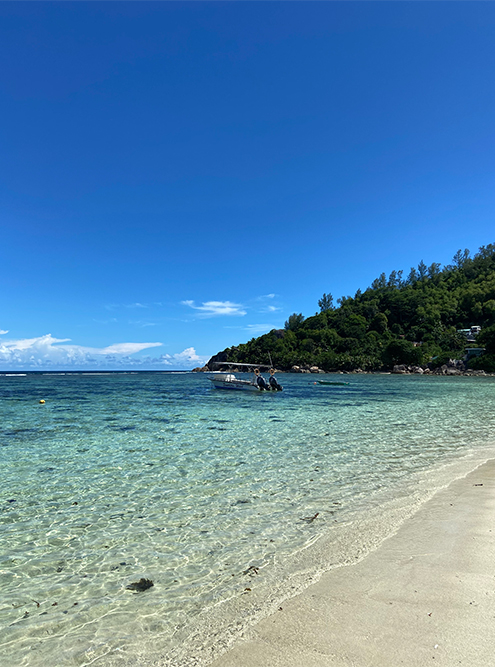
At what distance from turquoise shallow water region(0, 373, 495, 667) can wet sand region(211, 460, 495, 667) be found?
55 centimetres

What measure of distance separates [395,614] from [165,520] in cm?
483

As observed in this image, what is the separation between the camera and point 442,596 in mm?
4566

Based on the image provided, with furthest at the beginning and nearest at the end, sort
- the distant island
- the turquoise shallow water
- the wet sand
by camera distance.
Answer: the distant island
the turquoise shallow water
the wet sand

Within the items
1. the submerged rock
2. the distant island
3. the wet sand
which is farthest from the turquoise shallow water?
the distant island

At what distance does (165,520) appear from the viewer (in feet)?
25.2

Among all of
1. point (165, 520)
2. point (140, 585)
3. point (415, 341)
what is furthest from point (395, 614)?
point (415, 341)

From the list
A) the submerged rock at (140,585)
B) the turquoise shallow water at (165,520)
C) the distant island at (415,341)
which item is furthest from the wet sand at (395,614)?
the distant island at (415,341)

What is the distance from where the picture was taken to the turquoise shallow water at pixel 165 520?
443 cm

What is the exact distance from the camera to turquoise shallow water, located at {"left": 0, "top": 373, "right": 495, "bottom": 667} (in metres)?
4.43

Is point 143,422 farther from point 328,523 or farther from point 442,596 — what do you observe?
point 442,596

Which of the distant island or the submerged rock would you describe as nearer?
the submerged rock

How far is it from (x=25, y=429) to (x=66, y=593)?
16797 millimetres

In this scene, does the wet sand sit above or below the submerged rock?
above

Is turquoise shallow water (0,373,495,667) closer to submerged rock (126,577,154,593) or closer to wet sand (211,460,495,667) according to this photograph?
submerged rock (126,577,154,593)
